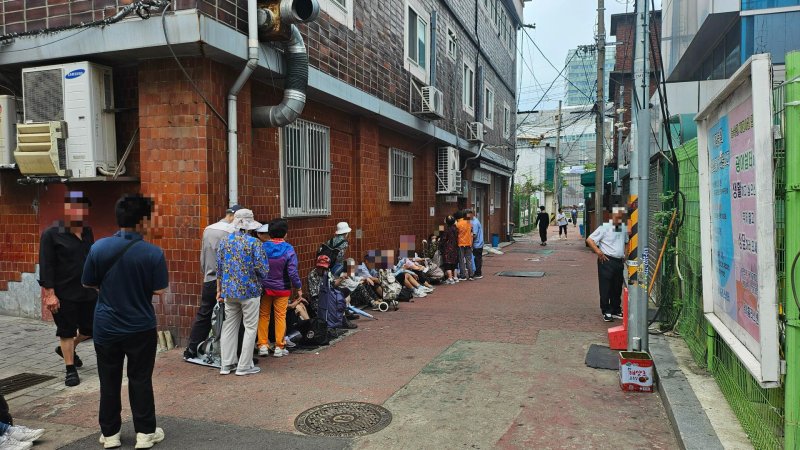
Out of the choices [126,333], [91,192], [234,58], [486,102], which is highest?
[486,102]

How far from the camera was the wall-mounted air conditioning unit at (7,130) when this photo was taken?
7.10 meters

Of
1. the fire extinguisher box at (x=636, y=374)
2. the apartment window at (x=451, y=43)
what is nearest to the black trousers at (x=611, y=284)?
the fire extinguisher box at (x=636, y=374)

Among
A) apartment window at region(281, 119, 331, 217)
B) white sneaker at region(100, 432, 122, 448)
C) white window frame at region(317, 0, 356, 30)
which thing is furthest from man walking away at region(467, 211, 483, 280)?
white sneaker at region(100, 432, 122, 448)

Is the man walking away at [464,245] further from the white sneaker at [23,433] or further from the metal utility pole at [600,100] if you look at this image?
the white sneaker at [23,433]

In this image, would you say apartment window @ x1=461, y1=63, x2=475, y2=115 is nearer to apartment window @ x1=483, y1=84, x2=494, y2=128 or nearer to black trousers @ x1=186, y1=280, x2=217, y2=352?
apartment window @ x1=483, y1=84, x2=494, y2=128

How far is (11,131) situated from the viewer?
7137 millimetres

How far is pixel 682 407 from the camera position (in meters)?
4.48

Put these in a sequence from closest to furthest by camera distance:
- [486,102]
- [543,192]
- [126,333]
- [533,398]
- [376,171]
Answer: [126,333], [533,398], [376,171], [486,102], [543,192]

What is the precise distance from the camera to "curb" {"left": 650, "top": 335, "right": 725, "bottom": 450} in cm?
389

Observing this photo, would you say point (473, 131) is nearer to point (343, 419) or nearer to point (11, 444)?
point (343, 419)

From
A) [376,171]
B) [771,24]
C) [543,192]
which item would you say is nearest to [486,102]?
[376,171]

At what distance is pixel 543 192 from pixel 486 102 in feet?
96.4

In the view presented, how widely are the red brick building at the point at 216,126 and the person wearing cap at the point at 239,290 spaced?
1000 mm

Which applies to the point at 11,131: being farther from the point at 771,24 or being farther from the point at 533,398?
the point at 771,24
